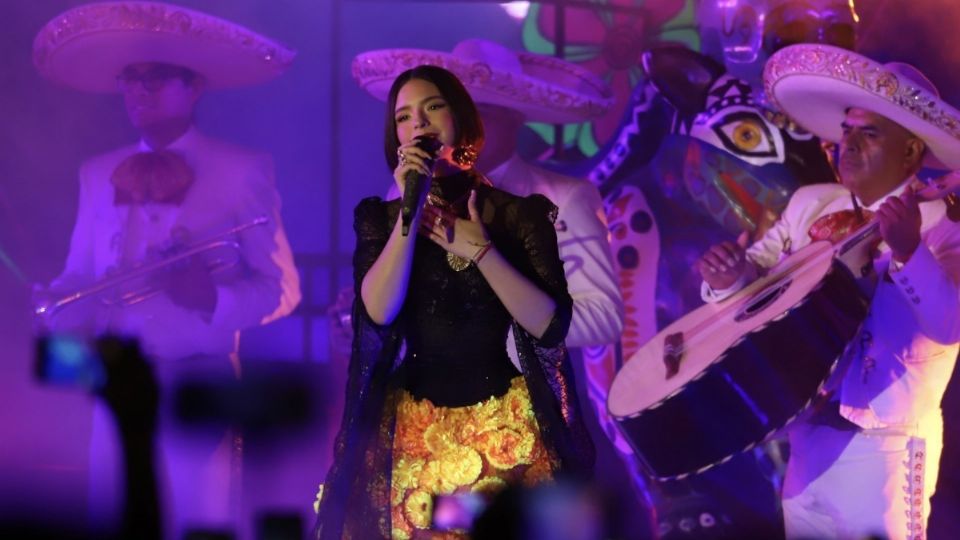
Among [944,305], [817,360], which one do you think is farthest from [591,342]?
[944,305]

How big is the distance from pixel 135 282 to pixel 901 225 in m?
2.75

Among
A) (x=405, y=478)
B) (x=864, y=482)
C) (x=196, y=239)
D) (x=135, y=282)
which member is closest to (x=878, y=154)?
(x=864, y=482)

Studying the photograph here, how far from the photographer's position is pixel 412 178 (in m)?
2.57

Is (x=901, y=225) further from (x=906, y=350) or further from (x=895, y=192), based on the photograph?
(x=906, y=350)

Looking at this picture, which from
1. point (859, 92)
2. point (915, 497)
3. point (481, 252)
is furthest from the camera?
point (859, 92)

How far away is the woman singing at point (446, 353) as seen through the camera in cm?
270

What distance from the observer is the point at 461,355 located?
2.76 metres

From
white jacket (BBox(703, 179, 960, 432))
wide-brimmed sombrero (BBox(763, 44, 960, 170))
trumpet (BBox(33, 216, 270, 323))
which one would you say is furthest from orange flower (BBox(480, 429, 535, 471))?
wide-brimmed sombrero (BBox(763, 44, 960, 170))

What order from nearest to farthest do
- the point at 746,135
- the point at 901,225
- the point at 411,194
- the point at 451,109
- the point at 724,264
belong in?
the point at 411,194, the point at 451,109, the point at 901,225, the point at 724,264, the point at 746,135

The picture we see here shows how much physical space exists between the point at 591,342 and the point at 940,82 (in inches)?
70.1

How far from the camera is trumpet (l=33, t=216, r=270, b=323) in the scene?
4.72 meters

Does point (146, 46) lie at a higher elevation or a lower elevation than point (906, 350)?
higher

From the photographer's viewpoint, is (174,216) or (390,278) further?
(174,216)

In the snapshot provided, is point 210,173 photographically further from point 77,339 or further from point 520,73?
point 520,73
